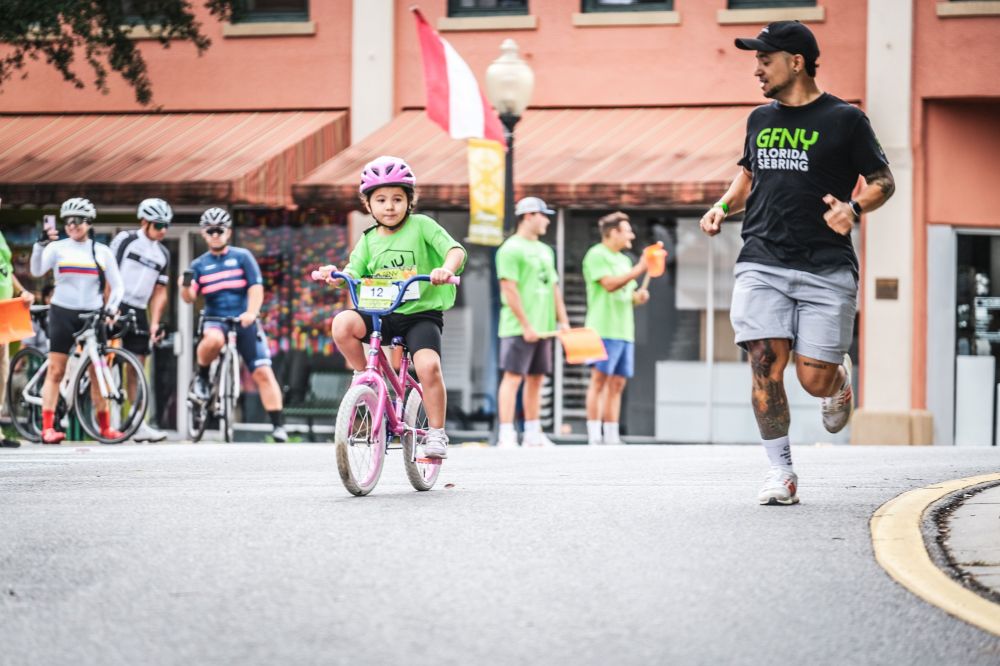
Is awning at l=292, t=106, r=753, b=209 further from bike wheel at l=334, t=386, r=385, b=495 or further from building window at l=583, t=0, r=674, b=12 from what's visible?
bike wheel at l=334, t=386, r=385, b=495

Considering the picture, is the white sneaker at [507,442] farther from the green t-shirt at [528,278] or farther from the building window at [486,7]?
the building window at [486,7]

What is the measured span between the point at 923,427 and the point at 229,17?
8.69 meters

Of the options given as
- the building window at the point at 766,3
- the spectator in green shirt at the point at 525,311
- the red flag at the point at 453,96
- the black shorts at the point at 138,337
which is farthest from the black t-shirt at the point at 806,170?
the building window at the point at 766,3

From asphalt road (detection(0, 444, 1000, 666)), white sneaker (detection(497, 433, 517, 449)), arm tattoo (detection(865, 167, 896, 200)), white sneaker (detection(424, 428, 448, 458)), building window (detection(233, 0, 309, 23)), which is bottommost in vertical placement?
white sneaker (detection(497, 433, 517, 449))

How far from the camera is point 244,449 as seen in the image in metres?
13.2

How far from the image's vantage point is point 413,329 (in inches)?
336

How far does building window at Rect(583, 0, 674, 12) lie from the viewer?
61.5 feet

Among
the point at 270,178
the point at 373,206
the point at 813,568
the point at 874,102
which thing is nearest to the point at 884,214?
the point at 874,102

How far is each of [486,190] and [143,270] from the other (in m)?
3.08

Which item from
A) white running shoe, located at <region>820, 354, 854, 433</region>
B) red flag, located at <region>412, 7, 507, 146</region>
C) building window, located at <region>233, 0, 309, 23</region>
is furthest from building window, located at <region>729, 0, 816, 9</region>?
white running shoe, located at <region>820, 354, 854, 433</region>

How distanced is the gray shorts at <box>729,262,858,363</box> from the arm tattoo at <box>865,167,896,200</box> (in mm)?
395

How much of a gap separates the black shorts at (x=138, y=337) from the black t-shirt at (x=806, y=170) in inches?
337

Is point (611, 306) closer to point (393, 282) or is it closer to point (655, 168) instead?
point (655, 168)

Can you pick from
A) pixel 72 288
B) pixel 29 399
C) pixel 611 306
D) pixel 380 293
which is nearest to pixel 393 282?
pixel 380 293
